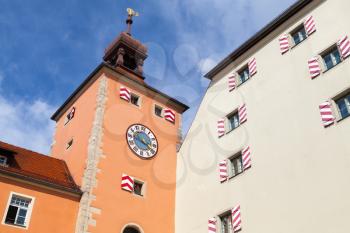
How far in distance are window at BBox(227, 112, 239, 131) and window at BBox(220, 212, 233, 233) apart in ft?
13.8

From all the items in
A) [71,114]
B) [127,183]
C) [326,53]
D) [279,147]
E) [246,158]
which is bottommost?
[279,147]

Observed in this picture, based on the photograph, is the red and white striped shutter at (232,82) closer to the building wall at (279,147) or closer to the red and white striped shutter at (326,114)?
the building wall at (279,147)

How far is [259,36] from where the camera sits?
2183 centimetres

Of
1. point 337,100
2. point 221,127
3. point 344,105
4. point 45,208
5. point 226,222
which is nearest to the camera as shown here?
point 344,105

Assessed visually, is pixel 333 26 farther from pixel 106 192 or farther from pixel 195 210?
pixel 106 192

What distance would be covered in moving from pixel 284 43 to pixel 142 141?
28.7 feet

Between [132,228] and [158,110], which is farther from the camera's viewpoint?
[158,110]

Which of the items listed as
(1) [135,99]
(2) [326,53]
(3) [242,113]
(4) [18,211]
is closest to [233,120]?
(3) [242,113]

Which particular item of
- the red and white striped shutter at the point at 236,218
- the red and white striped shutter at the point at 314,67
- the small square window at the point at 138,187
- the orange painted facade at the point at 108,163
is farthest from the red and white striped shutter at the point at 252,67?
the small square window at the point at 138,187

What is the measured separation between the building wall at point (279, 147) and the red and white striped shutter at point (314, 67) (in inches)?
8.8

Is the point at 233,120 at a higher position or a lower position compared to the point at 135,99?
lower

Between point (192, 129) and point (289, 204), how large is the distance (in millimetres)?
8835

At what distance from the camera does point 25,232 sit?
56.5 feet

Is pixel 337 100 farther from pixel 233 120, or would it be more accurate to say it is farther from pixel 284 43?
pixel 233 120
